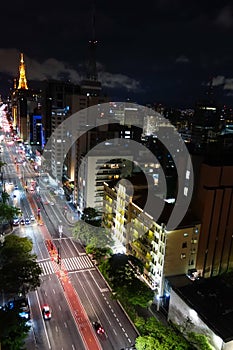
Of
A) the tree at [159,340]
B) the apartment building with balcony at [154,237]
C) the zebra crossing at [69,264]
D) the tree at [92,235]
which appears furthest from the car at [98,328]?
the tree at [92,235]

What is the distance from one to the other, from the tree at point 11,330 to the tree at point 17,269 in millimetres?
4844


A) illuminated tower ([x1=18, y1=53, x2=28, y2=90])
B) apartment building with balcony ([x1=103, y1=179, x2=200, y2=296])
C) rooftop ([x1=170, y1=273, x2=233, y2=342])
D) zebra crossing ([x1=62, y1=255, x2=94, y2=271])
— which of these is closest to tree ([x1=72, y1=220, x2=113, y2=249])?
zebra crossing ([x1=62, y1=255, x2=94, y2=271])

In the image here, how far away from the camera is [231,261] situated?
36.9m

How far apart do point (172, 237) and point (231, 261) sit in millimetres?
11126

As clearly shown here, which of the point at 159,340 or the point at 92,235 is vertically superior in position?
the point at 92,235

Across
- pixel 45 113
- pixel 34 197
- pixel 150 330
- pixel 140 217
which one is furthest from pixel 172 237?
pixel 45 113

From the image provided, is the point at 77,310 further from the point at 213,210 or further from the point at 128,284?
the point at 213,210

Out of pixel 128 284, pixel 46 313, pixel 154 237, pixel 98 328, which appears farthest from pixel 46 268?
pixel 154 237

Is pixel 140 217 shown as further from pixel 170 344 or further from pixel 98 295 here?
pixel 170 344

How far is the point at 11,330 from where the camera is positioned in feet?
73.0

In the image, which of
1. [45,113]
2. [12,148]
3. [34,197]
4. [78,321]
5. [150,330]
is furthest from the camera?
[12,148]

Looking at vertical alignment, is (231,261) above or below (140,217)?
below

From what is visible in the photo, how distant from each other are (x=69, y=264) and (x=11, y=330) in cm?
1640

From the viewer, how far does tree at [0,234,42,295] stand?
94.8ft
